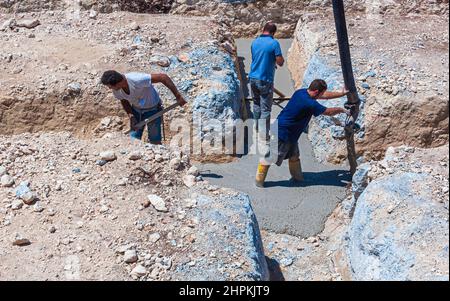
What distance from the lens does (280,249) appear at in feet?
18.7

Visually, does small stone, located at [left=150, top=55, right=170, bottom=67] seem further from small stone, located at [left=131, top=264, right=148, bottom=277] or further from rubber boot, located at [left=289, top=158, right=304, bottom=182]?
small stone, located at [left=131, top=264, right=148, bottom=277]

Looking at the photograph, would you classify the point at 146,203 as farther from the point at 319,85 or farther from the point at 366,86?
the point at 366,86

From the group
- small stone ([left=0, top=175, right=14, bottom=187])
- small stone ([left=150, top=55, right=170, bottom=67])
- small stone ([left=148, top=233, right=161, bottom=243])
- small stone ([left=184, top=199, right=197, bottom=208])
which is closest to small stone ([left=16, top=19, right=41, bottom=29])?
small stone ([left=150, top=55, right=170, bottom=67])

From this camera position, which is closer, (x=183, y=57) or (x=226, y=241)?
(x=226, y=241)

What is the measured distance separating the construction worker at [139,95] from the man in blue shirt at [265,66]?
1218mm

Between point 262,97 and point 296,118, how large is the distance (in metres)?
1.15

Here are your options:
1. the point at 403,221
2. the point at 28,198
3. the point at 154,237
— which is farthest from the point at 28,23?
the point at 403,221

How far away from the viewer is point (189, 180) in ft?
18.1

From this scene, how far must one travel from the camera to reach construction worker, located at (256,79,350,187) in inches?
235

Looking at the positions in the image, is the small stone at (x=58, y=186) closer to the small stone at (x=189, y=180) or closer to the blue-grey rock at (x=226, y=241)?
the small stone at (x=189, y=180)

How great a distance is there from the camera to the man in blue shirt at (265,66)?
6.96 metres

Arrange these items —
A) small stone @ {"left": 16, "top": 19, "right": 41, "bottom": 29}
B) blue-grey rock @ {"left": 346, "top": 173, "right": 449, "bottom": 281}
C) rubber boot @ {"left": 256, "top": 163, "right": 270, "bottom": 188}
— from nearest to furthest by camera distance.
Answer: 1. blue-grey rock @ {"left": 346, "top": 173, "right": 449, "bottom": 281}
2. rubber boot @ {"left": 256, "top": 163, "right": 270, "bottom": 188}
3. small stone @ {"left": 16, "top": 19, "right": 41, "bottom": 29}

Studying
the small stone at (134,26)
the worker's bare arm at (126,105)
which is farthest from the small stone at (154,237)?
the small stone at (134,26)
